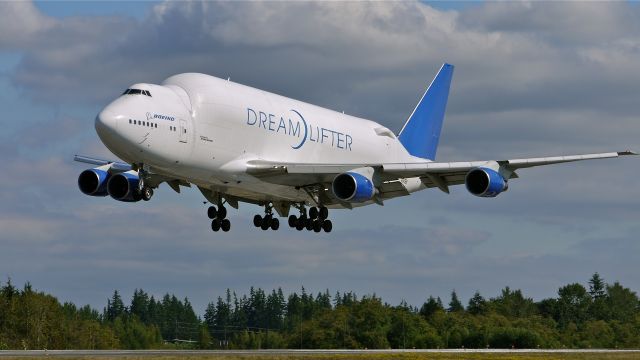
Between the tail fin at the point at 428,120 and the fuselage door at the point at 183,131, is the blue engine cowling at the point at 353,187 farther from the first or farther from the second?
the tail fin at the point at 428,120

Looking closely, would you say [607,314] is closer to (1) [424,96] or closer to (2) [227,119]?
(1) [424,96]

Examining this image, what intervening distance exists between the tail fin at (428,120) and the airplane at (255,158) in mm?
5224

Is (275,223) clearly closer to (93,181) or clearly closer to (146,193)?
(93,181)

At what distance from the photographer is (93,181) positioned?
64.9 m

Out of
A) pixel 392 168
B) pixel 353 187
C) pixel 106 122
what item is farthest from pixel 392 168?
pixel 106 122

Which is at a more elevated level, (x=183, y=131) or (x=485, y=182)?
(x=183, y=131)

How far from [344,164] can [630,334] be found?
40.8 meters

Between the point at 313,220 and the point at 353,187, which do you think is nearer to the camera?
the point at 353,187

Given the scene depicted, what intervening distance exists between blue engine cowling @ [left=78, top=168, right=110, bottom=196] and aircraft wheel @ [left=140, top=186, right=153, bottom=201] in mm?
5829

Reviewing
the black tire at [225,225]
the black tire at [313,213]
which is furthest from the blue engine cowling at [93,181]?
the black tire at [313,213]

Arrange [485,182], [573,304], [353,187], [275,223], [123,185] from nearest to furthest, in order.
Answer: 1. [353,187]
2. [485,182]
3. [123,185]
4. [275,223]
5. [573,304]

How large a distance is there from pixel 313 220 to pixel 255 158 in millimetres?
8035

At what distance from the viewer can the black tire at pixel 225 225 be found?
68.4m

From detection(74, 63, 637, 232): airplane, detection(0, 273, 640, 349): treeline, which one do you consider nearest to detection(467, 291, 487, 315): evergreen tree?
detection(0, 273, 640, 349): treeline
